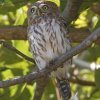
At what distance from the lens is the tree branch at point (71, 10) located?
353 centimetres

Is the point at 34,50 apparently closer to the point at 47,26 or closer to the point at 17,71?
the point at 47,26

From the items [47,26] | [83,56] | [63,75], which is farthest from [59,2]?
[83,56]

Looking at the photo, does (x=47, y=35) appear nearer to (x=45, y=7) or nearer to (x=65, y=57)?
(x=45, y=7)

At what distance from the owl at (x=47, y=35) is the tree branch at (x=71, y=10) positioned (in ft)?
0.14

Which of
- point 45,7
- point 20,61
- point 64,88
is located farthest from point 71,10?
point 20,61

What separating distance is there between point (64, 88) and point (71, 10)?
23.9 inches

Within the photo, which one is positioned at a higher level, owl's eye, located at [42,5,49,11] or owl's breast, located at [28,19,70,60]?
owl's eye, located at [42,5,49,11]

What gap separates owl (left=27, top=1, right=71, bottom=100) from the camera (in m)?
3.66

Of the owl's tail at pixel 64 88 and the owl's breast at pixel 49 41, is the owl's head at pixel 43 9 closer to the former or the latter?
the owl's breast at pixel 49 41

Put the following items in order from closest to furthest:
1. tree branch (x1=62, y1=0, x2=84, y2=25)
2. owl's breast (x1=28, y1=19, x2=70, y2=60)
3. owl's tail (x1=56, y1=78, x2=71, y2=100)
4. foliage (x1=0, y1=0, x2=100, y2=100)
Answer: tree branch (x1=62, y1=0, x2=84, y2=25), owl's breast (x1=28, y1=19, x2=70, y2=60), owl's tail (x1=56, y1=78, x2=71, y2=100), foliage (x1=0, y1=0, x2=100, y2=100)

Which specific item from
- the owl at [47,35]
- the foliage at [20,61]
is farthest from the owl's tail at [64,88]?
the foliage at [20,61]

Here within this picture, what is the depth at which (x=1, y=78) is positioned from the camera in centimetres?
413

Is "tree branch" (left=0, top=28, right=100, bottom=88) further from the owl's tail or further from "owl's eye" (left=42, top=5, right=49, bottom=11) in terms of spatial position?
"owl's eye" (left=42, top=5, right=49, bottom=11)

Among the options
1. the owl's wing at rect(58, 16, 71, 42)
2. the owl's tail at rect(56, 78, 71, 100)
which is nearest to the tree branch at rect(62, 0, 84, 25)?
the owl's wing at rect(58, 16, 71, 42)
